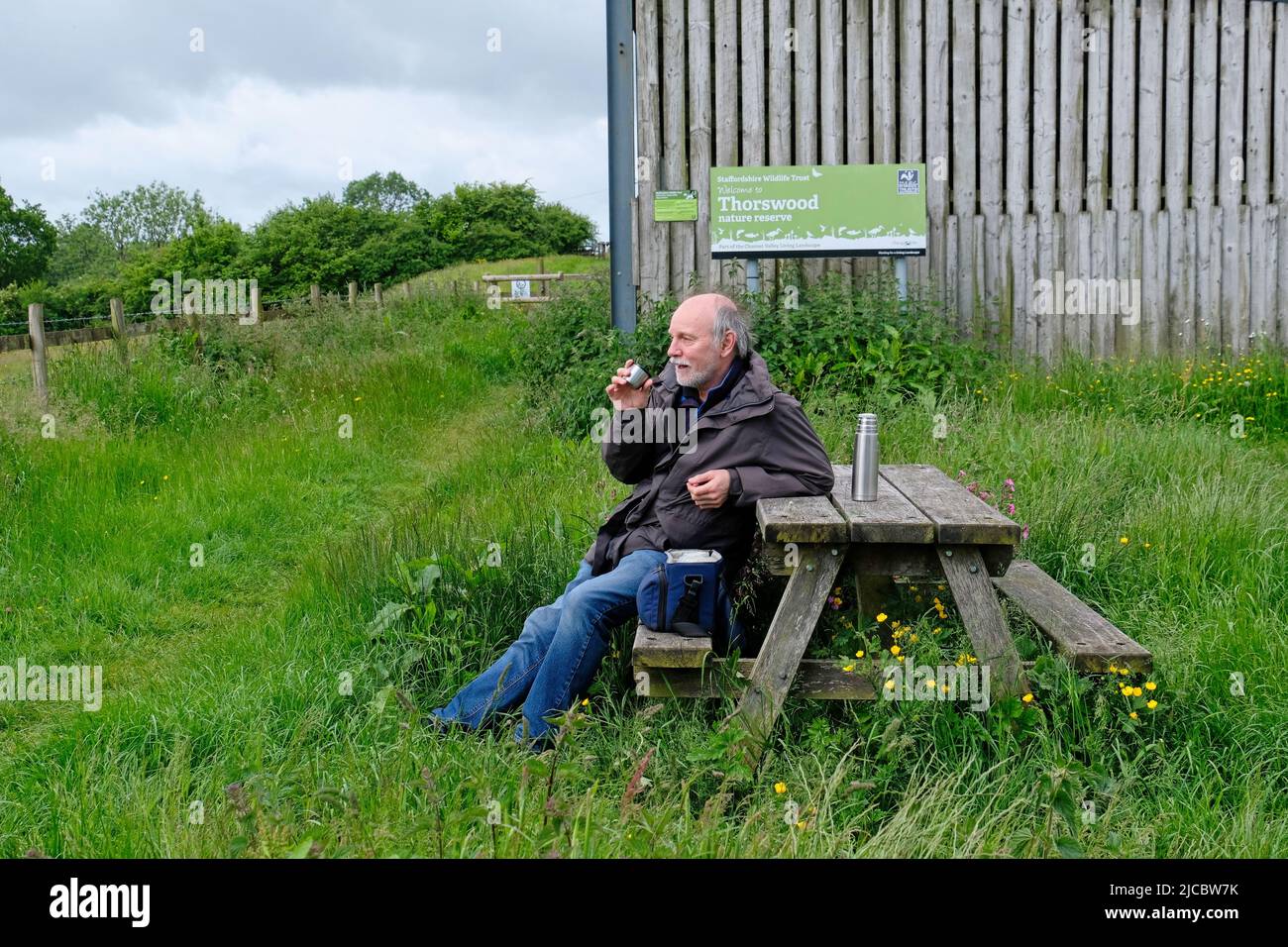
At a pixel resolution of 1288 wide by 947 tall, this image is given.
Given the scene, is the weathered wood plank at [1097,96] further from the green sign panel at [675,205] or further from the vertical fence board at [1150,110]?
the green sign panel at [675,205]

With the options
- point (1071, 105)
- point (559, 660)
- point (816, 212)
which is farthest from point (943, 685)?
point (1071, 105)

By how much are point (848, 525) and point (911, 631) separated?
719 millimetres

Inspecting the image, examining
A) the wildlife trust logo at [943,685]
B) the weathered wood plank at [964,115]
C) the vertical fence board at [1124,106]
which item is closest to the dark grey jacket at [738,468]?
the wildlife trust logo at [943,685]

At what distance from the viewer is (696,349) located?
177 inches

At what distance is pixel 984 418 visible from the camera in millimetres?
8211

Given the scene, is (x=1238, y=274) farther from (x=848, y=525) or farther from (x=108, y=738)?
(x=108, y=738)

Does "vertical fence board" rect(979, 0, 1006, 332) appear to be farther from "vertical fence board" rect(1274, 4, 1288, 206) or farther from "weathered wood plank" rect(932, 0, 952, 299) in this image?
"vertical fence board" rect(1274, 4, 1288, 206)

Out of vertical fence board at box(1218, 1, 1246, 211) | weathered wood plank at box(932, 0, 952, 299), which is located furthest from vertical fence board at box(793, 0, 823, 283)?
vertical fence board at box(1218, 1, 1246, 211)

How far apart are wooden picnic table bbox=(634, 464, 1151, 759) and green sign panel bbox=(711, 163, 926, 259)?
21.4 feet

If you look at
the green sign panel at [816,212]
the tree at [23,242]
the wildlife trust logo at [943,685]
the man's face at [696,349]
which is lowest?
the wildlife trust logo at [943,685]

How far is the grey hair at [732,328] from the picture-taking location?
4500 millimetres

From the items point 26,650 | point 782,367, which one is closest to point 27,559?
point 26,650

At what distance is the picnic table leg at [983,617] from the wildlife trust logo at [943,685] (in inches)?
1.5

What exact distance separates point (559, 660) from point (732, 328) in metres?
1.38
